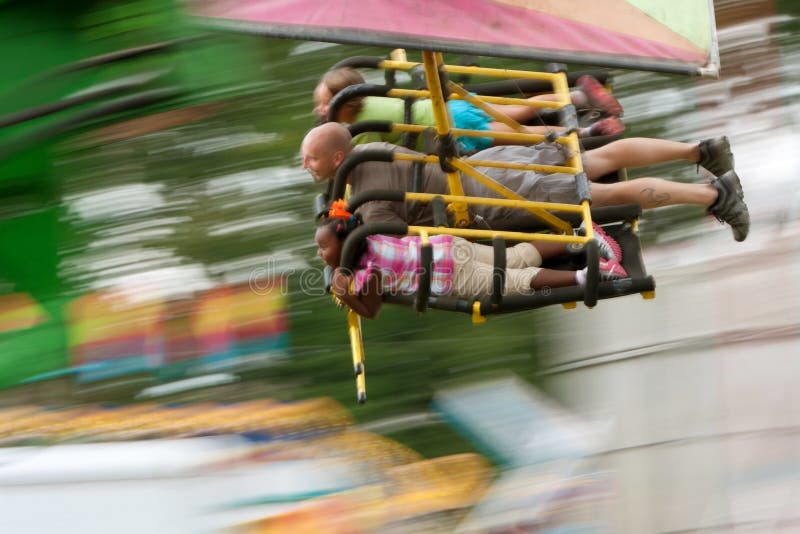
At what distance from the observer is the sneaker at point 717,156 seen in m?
3.76

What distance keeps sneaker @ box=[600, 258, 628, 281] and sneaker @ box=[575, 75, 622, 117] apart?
745mm

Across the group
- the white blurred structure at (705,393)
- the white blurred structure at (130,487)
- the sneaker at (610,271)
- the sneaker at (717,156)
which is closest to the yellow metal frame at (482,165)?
the sneaker at (610,271)

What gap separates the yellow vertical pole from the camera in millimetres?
3227

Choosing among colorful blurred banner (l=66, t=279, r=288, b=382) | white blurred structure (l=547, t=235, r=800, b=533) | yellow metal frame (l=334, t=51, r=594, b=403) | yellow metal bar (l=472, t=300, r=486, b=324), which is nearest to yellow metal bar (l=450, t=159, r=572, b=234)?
yellow metal frame (l=334, t=51, r=594, b=403)

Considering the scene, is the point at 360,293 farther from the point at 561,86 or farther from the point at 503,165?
the point at 561,86

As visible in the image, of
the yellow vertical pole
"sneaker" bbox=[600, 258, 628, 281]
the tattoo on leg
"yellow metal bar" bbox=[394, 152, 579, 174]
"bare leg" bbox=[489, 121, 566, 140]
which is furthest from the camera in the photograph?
"bare leg" bbox=[489, 121, 566, 140]

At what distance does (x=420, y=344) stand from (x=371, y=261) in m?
5.13

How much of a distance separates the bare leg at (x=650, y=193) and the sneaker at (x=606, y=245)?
0.10m

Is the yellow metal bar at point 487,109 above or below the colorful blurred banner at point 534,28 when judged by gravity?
below

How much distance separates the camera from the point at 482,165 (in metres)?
3.58

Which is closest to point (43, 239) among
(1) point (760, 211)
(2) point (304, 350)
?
(1) point (760, 211)

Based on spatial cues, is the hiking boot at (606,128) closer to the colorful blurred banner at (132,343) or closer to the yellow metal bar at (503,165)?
the yellow metal bar at (503,165)

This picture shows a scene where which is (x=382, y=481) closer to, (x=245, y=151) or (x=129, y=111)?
(x=245, y=151)

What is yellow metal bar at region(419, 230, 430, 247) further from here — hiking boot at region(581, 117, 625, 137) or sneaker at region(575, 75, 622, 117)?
sneaker at region(575, 75, 622, 117)
